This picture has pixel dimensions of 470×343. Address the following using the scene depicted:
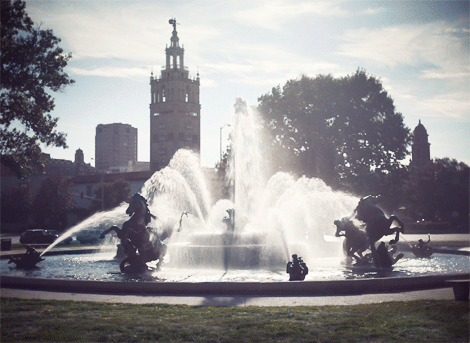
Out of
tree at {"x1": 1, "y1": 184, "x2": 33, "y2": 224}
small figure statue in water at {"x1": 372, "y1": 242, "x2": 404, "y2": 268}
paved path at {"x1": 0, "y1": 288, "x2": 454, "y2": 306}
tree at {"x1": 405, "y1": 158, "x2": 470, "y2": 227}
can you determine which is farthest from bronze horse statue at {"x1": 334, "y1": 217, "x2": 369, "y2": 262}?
tree at {"x1": 1, "y1": 184, "x2": 33, "y2": 224}

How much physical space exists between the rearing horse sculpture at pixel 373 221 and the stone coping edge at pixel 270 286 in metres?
4.07

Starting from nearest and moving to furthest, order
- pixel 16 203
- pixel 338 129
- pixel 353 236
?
pixel 353 236 < pixel 338 129 < pixel 16 203

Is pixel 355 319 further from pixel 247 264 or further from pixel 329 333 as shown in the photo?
pixel 247 264

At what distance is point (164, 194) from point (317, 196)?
802 cm

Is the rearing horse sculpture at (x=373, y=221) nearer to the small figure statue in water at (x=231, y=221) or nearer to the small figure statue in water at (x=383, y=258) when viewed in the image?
the small figure statue in water at (x=383, y=258)

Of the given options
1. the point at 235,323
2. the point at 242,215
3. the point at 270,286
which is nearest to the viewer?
the point at 235,323

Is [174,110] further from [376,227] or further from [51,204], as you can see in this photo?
[376,227]

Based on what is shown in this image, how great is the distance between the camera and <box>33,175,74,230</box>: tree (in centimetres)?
6750

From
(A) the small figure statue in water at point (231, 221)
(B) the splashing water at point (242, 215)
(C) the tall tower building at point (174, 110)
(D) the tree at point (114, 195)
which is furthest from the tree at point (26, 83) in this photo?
(C) the tall tower building at point (174, 110)

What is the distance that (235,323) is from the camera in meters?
7.75

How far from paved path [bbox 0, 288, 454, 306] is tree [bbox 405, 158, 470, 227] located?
162 ft

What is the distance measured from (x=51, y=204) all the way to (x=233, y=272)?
57792 millimetres

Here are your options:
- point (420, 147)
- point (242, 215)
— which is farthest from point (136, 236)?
point (420, 147)

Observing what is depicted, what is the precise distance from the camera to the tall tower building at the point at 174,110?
126 metres
